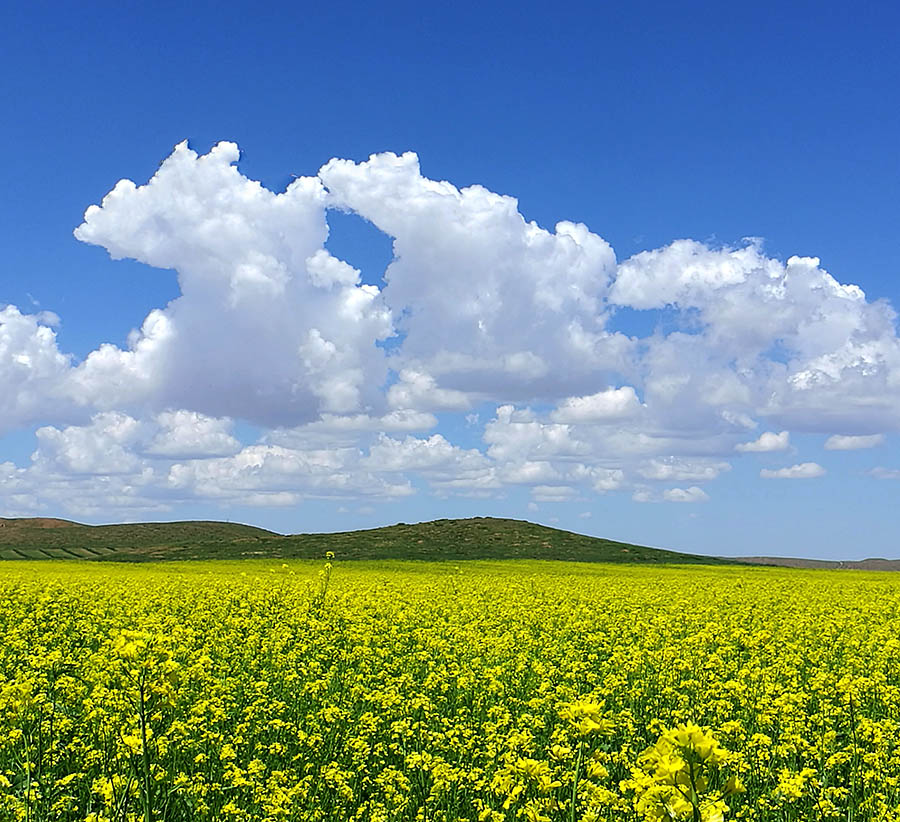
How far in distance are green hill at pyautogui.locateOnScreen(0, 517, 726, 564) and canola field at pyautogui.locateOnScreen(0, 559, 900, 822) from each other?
42069 millimetres

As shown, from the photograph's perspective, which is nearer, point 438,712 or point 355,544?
point 438,712

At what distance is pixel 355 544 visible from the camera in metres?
69.8

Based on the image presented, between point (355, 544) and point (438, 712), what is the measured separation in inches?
2366

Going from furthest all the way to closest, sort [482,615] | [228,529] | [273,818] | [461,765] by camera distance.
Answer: [228,529], [482,615], [461,765], [273,818]

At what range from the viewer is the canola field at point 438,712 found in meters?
6.07

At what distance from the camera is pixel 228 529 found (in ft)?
343

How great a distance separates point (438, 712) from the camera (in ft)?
34.8

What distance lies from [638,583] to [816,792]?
2614cm

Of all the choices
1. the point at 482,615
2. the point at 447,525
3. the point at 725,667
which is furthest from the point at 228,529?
the point at 725,667

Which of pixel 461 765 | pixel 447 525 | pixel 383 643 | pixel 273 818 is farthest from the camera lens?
pixel 447 525

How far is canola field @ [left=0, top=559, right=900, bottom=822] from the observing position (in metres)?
6.07

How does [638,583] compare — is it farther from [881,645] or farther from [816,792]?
[816,792]

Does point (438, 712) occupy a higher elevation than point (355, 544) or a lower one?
higher

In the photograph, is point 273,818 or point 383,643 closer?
point 273,818
